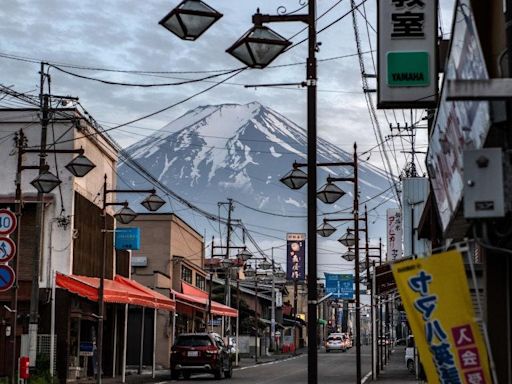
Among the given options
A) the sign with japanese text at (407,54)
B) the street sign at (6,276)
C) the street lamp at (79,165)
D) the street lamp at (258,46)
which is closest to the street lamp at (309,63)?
the street lamp at (258,46)

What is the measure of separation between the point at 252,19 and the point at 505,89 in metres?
6.18

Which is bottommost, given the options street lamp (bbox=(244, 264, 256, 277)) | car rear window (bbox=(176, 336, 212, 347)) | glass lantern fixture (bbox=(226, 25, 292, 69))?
car rear window (bbox=(176, 336, 212, 347))

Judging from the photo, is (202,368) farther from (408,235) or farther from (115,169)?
(408,235)

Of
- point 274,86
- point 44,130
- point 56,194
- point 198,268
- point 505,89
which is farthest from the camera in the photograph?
point 198,268

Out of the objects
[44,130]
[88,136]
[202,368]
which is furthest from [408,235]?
[44,130]

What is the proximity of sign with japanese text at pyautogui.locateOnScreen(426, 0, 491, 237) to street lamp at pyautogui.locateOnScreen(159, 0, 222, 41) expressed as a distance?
124 inches

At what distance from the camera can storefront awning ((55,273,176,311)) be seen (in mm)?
29484

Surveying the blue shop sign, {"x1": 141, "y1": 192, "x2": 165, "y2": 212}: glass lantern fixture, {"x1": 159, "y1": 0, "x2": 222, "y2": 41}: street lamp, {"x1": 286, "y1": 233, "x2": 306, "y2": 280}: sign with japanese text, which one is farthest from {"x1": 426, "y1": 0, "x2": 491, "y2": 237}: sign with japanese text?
{"x1": 286, "y1": 233, "x2": 306, "y2": 280}: sign with japanese text

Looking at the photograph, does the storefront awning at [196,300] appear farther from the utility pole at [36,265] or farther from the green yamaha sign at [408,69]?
the green yamaha sign at [408,69]

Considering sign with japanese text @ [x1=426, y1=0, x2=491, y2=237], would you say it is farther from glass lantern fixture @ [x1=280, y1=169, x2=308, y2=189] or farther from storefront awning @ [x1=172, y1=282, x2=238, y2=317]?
storefront awning @ [x1=172, y1=282, x2=238, y2=317]

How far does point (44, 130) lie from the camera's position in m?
24.5

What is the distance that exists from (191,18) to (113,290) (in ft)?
67.3

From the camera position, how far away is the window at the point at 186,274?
186 feet

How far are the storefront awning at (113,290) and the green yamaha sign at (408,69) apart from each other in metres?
18.8
